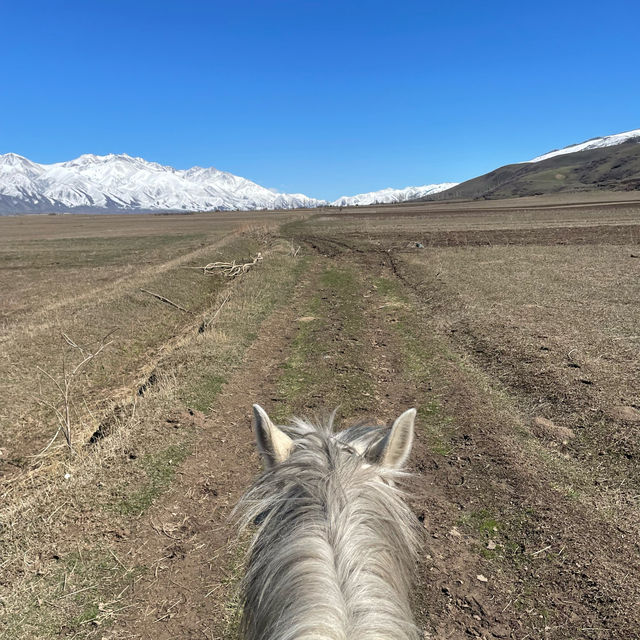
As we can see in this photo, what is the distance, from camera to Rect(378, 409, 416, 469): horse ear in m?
2.31

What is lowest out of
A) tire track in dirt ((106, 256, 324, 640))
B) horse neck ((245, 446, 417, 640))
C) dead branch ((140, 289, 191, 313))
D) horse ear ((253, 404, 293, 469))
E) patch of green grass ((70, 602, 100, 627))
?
tire track in dirt ((106, 256, 324, 640))

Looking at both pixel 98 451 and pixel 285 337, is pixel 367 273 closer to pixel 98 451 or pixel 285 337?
pixel 285 337

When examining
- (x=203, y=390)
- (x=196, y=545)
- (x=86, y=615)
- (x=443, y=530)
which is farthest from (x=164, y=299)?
(x=443, y=530)

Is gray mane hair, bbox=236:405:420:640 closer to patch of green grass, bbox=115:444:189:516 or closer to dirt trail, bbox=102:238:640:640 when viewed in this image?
dirt trail, bbox=102:238:640:640

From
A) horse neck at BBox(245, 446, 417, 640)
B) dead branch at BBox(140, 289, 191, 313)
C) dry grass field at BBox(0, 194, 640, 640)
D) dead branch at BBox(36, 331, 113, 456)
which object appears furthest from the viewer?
dead branch at BBox(140, 289, 191, 313)

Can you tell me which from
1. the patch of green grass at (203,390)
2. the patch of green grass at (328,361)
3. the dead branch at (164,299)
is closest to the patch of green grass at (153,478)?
the patch of green grass at (203,390)

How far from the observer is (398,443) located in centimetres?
237

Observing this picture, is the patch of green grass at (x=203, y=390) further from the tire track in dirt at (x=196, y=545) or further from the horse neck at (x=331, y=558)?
the horse neck at (x=331, y=558)

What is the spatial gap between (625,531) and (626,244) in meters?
27.9

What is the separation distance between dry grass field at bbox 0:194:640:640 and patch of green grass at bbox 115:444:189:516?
3cm

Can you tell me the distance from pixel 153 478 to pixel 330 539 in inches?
194

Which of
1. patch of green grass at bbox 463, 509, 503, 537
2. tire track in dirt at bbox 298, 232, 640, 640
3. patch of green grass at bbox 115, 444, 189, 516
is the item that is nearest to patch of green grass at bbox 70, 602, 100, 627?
patch of green grass at bbox 115, 444, 189, 516

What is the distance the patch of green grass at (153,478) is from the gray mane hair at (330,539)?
12.2 ft

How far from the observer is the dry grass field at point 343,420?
3900 millimetres
